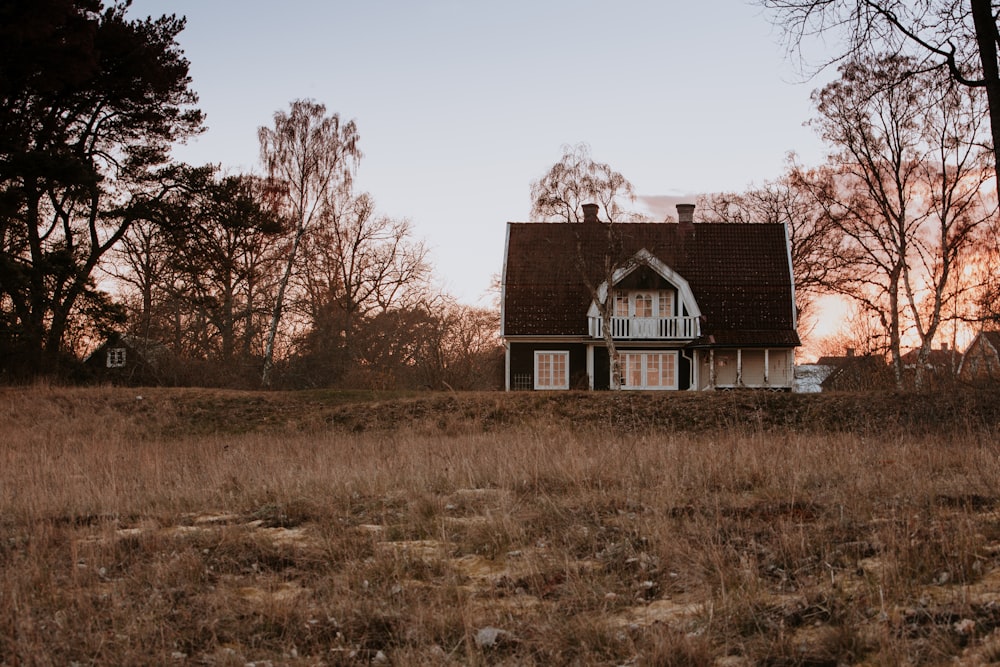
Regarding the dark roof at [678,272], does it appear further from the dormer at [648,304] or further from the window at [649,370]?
the window at [649,370]

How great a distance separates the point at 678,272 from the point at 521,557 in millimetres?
29431

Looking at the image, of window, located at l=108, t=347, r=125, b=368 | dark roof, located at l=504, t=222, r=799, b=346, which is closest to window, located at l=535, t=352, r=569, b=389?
dark roof, located at l=504, t=222, r=799, b=346

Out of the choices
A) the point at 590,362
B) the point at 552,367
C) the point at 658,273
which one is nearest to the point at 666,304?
the point at 658,273

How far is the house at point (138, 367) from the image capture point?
2795 centimetres

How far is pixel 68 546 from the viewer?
268 inches

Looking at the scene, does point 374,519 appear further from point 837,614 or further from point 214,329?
point 214,329

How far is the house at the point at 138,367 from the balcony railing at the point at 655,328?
637 inches

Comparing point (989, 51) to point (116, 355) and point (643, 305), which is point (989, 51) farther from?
point (116, 355)

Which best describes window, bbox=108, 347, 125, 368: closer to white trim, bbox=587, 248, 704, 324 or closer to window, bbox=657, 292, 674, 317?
white trim, bbox=587, 248, 704, 324

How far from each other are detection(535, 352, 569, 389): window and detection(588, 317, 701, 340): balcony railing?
1848mm

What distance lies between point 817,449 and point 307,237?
29.7 metres

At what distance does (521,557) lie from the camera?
6266 mm

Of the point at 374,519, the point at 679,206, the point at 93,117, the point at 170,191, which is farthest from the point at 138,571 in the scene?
the point at 679,206

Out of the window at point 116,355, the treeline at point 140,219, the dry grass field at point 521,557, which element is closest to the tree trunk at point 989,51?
the dry grass field at point 521,557
